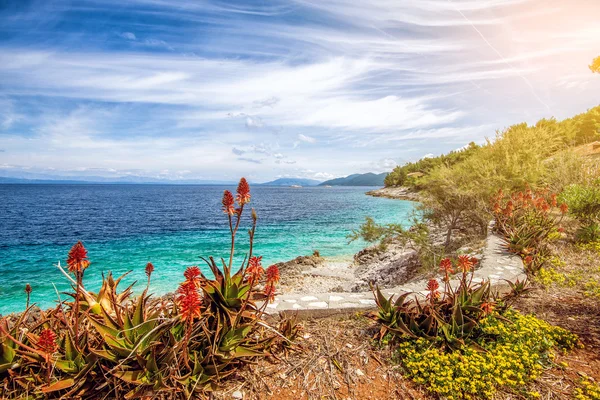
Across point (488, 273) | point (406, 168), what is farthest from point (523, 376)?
point (406, 168)

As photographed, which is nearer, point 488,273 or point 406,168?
point 488,273

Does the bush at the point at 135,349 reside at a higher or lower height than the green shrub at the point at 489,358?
higher

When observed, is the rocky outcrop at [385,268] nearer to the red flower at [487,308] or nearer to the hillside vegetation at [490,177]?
the hillside vegetation at [490,177]

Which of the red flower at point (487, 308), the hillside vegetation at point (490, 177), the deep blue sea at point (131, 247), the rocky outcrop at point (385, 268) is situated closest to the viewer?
the red flower at point (487, 308)

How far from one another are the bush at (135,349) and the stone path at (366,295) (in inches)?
43.5

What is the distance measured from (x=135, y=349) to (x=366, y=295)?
10.7 feet

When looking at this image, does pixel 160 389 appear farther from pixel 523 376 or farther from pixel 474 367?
pixel 523 376

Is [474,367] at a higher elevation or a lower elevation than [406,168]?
lower

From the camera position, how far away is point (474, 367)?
2865mm

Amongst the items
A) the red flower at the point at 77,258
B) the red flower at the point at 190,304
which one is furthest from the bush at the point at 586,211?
the red flower at the point at 77,258

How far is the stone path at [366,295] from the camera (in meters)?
4.11

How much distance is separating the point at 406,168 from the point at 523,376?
66968mm

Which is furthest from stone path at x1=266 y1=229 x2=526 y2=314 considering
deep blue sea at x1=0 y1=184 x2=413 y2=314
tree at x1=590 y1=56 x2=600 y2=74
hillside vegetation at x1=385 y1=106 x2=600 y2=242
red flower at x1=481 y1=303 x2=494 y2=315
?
deep blue sea at x1=0 y1=184 x2=413 y2=314

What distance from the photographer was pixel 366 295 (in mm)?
4652
